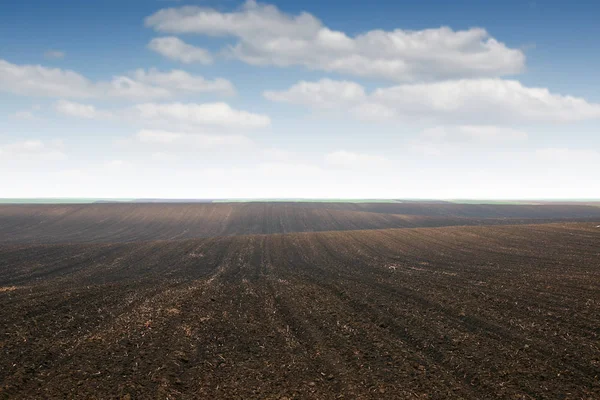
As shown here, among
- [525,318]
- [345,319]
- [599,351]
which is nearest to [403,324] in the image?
[345,319]

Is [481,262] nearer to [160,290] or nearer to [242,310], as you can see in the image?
[242,310]

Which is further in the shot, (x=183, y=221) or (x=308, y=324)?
(x=183, y=221)

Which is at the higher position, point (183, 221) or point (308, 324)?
point (183, 221)

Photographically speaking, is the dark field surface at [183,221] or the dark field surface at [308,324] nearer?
the dark field surface at [308,324]

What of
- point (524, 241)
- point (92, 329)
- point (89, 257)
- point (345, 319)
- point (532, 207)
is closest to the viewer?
point (92, 329)

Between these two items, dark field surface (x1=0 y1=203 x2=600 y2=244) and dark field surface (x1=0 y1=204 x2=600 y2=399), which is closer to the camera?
dark field surface (x1=0 y1=204 x2=600 y2=399)

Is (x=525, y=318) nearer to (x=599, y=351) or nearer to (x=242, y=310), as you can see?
(x=599, y=351)

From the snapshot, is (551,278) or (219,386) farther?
(551,278)

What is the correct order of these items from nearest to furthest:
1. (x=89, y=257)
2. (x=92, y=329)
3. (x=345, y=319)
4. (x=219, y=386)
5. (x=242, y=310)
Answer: (x=219, y=386), (x=92, y=329), (x=345, y=319), (x=242, y=310), (x=89, y=257)
